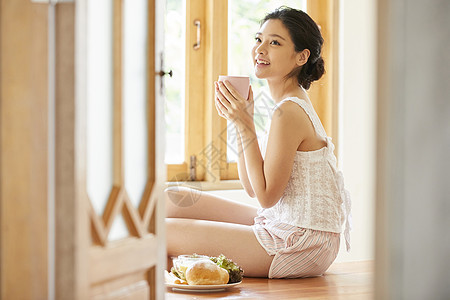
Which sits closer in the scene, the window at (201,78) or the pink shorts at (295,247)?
the pink shorts at (295,247)

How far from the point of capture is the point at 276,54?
2.54m

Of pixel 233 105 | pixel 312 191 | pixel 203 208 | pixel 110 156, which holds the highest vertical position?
pixel 233 105

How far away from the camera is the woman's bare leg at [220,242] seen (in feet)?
7.94

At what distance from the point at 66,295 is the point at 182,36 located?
7.59 feet

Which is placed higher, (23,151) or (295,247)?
(23,151)

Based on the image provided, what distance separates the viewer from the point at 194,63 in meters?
3.39

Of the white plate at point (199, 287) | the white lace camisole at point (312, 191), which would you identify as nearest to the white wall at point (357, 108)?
the white lace camisole at point (312, 191)

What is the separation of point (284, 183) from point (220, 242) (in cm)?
35

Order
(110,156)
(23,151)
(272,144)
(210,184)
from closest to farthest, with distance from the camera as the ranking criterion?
(23,151) < (110,156) < (272,144) < (210,184)

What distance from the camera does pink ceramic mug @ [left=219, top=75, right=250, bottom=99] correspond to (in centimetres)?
245

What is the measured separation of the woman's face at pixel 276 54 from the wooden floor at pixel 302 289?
0.83m

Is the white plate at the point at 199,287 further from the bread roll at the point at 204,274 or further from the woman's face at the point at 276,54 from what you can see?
the woman's face at the point at 276,54

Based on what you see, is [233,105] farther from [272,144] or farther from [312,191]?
[312,191]

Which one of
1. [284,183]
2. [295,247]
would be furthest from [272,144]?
[295,247]
